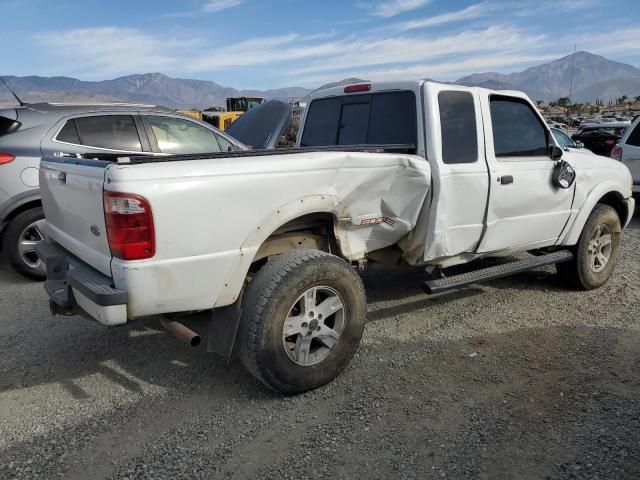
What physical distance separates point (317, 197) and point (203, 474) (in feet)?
5.46

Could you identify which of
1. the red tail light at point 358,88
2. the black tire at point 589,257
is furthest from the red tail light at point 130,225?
the black tire at point 589,257

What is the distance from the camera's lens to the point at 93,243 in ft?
10.1

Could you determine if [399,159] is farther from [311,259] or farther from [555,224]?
[555,224]

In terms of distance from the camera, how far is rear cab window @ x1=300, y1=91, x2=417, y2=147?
13.7 ft

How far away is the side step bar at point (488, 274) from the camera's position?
Result: 4086 millimetres

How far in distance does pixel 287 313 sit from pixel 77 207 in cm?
140

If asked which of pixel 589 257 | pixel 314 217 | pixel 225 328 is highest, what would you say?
pixel 314 217

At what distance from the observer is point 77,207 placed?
10.5ft

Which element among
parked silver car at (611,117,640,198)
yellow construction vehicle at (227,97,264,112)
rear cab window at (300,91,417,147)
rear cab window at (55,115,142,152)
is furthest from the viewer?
yellow construction vehicle at (227,97,264,112)

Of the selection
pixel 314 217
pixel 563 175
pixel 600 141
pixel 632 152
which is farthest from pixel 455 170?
pixel 600 141

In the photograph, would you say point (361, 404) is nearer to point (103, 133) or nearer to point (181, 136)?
point (181, 136)

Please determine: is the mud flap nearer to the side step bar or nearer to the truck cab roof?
the side step bar

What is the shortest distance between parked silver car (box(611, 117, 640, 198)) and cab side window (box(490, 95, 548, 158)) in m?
5.34

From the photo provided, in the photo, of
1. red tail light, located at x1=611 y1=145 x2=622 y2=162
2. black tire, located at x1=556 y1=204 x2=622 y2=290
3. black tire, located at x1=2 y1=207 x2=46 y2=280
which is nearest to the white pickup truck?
black tire, located at x1=556 y1=204 x2=622 y2=290
